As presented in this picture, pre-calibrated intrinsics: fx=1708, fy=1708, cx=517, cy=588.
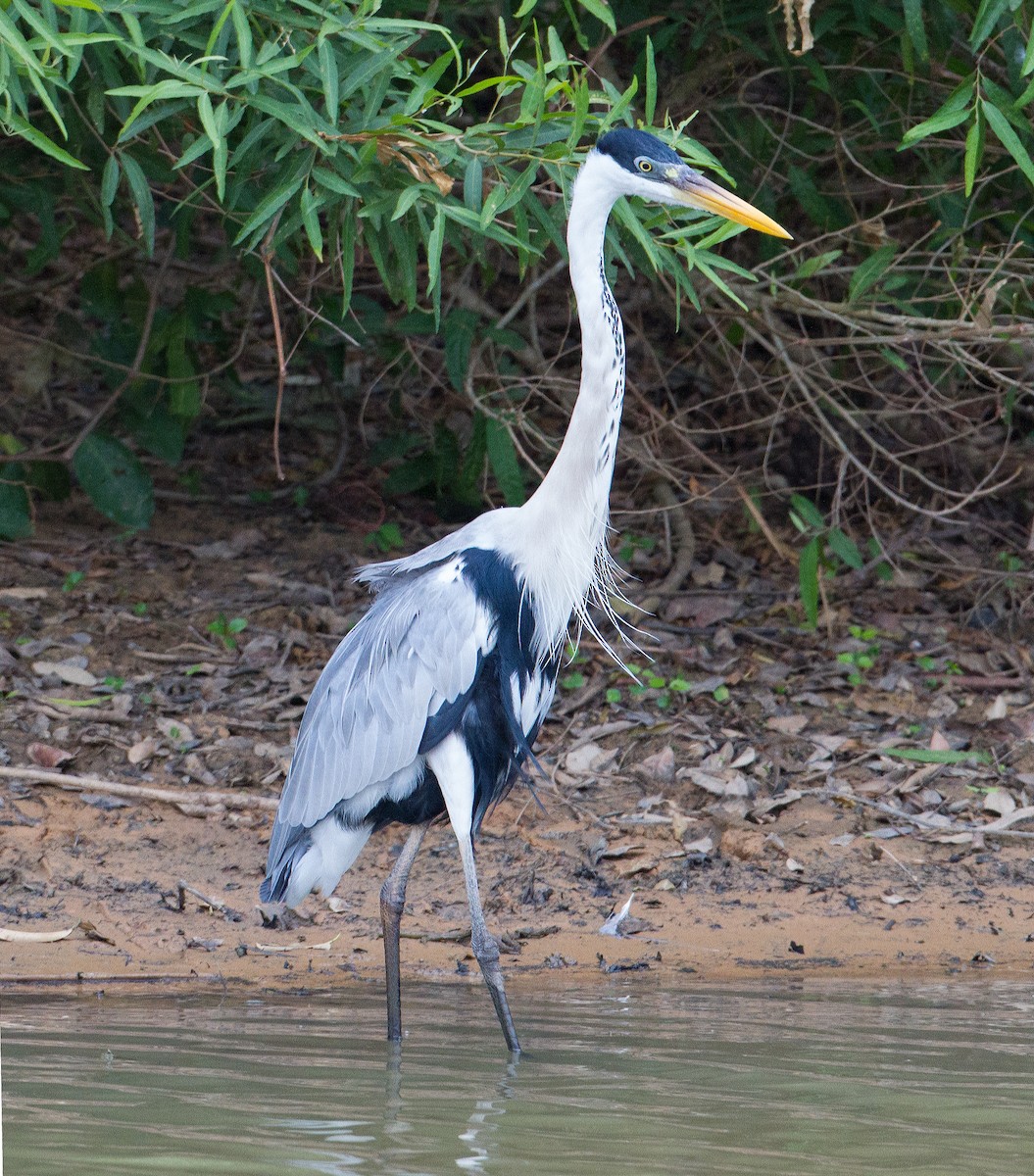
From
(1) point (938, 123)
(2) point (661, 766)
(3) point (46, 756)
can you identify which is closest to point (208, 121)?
(1) point (938, 123)

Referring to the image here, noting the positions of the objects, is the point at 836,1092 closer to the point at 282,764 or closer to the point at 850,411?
the point at 282,764

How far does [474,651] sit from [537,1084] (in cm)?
125

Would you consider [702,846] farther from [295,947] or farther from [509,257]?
[509,257]

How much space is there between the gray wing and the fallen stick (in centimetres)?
89

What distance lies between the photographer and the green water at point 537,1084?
11.0ft

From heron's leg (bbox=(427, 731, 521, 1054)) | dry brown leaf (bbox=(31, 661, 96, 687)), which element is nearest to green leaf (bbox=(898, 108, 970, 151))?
heron's leg (bbox=(427, 731, 521, 1054))

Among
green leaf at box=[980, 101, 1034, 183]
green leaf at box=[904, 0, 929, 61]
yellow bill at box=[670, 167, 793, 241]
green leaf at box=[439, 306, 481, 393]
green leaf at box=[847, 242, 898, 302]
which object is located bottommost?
green leaf at box=[439, 306, 481, 393]

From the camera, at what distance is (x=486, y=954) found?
461 cm

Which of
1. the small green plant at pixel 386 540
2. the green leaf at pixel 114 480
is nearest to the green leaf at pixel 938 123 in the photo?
the small green plant at pixel 386 540

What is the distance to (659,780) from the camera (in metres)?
6.31

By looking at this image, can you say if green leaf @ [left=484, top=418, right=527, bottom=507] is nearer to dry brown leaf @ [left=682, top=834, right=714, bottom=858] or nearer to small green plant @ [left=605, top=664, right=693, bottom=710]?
small green plant @ [left=605, top=664, right=693, bottom=710]

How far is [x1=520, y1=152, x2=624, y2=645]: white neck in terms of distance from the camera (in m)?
4.57

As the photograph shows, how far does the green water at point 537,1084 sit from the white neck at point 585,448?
1199 mm

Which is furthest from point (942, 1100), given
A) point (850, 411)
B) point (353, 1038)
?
point (850, 411)
